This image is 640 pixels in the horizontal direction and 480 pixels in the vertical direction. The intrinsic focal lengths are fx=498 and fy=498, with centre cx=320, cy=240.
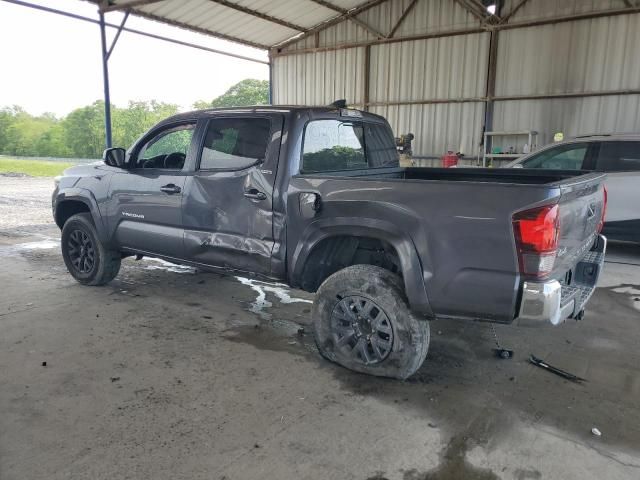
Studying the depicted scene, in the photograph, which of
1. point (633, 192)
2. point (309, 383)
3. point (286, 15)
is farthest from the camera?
point (286, 15)

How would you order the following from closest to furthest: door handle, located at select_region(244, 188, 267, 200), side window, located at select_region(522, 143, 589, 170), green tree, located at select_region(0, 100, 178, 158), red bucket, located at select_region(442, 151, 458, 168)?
1. door handle, located at select_region(244, 188, 267, 200)
2. side window, located at select_region(522, 143, 589, 170)
3. red bucket, located at select_region(442, 151, 458, 168)
4. green tree, located at select_region(0, 100, 178, 158)

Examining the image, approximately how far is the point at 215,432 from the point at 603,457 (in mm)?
2012

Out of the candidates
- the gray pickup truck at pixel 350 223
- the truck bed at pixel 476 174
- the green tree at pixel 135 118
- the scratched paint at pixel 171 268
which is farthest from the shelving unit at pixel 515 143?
the green tree at pixel 135 118

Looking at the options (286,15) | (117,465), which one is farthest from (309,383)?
(286,15)

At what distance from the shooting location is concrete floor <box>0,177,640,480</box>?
247 cm

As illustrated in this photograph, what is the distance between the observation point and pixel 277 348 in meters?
3.86

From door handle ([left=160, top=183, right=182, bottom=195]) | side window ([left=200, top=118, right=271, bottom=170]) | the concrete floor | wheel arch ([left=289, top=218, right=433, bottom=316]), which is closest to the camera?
the concrete floor

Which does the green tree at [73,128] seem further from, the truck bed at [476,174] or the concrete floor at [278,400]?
the truck bed at [476,174]

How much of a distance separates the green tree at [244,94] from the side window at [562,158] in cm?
3154

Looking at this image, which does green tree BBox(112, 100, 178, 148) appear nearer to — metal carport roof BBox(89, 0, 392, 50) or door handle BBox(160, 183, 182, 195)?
metal carport roof BBox(89, 0, 392, 50)

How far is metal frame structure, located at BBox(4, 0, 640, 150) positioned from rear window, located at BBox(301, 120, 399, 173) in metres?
7.92

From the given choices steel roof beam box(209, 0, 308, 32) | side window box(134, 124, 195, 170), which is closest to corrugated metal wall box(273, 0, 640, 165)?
steel roof beam box(209, 0, 308, 32)

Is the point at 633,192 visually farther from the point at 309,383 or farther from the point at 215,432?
the point at 215,432

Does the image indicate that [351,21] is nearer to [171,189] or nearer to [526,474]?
[171,189]
